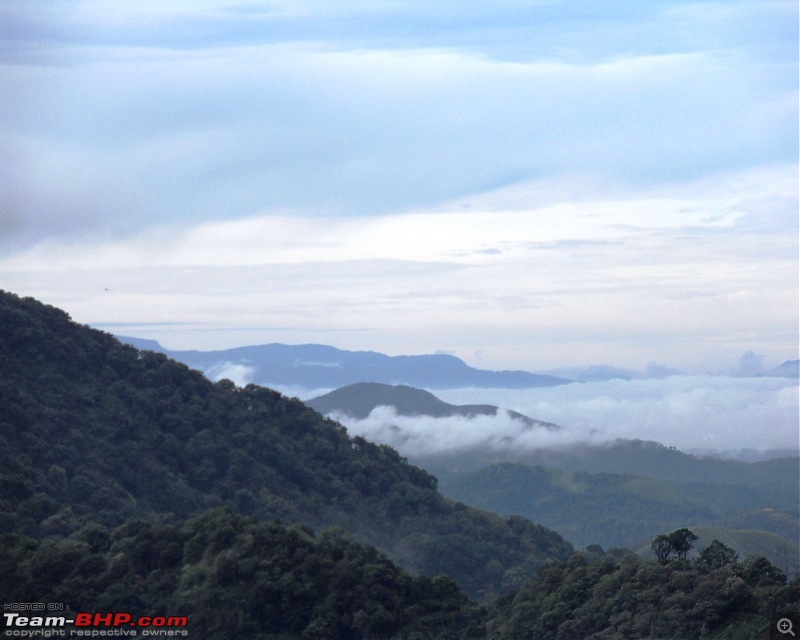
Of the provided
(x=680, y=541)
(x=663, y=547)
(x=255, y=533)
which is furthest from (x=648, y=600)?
(x=255, y=533)

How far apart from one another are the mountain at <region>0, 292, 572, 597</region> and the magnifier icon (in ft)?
148

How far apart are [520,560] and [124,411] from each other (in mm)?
34600

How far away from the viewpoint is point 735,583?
3709 cm

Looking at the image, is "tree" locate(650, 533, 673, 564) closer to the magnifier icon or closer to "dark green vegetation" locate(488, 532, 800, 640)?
"dark green vegetation" locate(488, 532, 800, 640)

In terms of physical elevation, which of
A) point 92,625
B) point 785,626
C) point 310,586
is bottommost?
point 92,625

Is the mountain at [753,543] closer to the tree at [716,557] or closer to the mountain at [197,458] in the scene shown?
the mountain at [197,458]

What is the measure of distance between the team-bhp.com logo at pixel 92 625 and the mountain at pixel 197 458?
78.2 ft

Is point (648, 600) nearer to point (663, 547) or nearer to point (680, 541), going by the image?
point (680, 541)

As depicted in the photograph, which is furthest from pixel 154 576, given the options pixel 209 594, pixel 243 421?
pixel 243 421

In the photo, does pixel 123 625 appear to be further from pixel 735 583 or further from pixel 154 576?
pixel 735 583

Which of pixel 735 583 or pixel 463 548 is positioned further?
pixel 463 548

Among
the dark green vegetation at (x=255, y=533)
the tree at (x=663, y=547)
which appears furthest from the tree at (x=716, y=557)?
the tree at (x=663, y=547)

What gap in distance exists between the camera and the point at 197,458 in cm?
8031

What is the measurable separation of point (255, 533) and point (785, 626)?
24.7 m
